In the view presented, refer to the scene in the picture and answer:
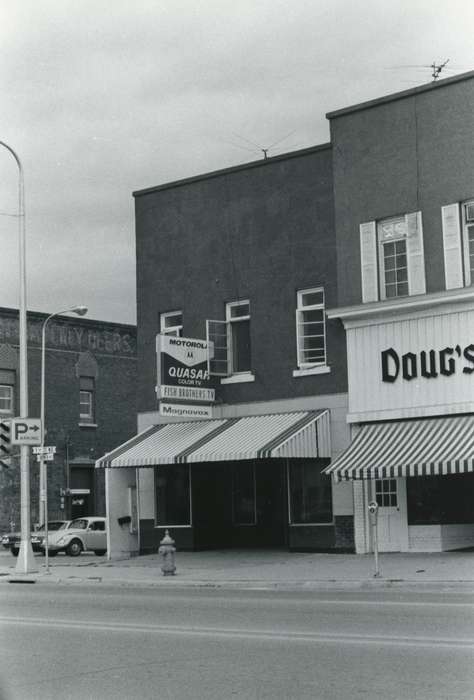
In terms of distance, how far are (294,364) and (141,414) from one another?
17.6ft

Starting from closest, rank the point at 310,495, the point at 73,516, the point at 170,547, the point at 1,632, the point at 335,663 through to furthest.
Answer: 1. the point at 335,663
2. the point at 1,632
3. the point at 170,547
4. the point at 310,495
5. the point at 73,516

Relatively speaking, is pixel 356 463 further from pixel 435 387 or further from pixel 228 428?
pixel 228 428

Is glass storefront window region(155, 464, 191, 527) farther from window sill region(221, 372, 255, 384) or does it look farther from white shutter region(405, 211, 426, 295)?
white shutter region(405, 211, 426, 295)

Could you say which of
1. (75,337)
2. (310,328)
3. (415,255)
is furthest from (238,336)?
(75,337)

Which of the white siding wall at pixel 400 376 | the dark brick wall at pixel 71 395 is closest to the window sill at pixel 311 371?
the white siding wall at pixel 400 376

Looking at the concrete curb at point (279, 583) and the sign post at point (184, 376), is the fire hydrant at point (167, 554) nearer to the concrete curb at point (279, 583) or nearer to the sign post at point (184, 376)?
the concrete curb at point (279, 583)

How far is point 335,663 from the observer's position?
9555 millimetres

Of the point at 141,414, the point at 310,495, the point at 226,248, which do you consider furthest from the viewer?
the point at 141,414

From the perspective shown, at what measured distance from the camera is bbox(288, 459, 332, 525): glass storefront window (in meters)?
25.7

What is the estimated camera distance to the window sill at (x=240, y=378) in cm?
2726

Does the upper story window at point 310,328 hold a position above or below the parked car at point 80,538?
above

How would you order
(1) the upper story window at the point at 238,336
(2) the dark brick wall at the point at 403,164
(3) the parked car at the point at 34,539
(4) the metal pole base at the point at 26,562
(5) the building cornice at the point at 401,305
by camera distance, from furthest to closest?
(3) the parked car at the point at 34,539 → (1) the upper story window at the point at 238,336 → (4) the metal pole base at the point at 26,562 → (2) the dark brick wall at the point at 403,164 → (5) the building cornice at the point at 401,305

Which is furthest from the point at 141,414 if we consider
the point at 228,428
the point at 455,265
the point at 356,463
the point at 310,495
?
the point at 455,265

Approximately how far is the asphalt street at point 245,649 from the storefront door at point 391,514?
301 inches
